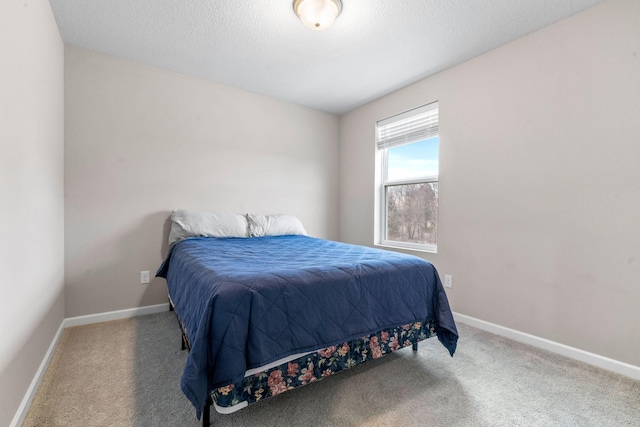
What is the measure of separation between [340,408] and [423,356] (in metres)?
0.80

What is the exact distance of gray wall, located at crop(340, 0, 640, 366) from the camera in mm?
1789

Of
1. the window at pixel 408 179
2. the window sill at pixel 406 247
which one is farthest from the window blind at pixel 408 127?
the window sill at pixel 406 247

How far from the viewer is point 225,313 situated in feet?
3.76

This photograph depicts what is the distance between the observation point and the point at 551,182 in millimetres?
2092

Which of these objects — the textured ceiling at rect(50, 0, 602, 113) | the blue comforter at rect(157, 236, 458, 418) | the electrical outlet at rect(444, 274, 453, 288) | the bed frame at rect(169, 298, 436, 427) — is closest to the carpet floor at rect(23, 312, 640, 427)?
the bed frame at rect(169, 298, 436, 427)

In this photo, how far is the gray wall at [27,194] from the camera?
1203 mm

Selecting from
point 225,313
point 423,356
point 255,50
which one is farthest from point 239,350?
point 255,50

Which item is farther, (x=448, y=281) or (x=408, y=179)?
(x=408, y=179)

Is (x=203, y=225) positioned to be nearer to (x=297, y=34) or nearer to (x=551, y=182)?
(x=297, y=34)

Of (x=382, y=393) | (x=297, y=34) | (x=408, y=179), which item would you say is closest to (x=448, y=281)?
(x=408, y=179)

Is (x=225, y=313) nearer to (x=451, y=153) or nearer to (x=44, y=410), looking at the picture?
(x=44, y=410)

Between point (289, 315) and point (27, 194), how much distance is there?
150 centimetres

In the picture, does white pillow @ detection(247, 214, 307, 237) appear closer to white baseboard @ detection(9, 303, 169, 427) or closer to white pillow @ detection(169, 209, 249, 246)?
white pillow @ detection(169, 209, 249, 246)

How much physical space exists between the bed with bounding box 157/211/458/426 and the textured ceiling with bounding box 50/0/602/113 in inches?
66.9
